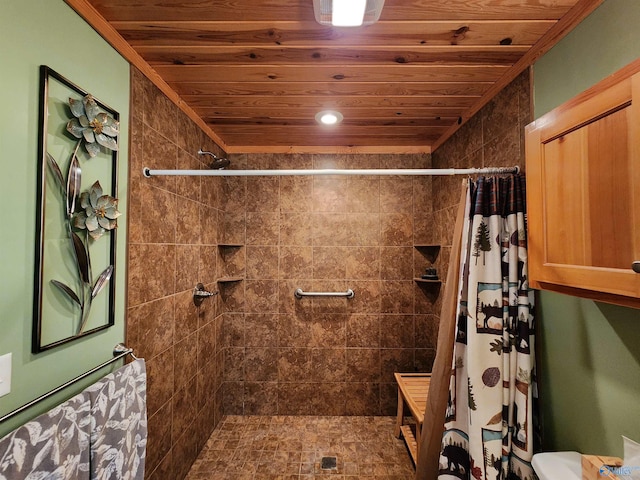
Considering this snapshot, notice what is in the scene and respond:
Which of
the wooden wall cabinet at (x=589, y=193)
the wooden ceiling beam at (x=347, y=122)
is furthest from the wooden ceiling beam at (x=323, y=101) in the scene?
the wooden wall cabinet at (x=589, y=193)

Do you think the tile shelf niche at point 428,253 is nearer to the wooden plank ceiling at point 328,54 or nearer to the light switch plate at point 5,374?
the wooden plank ceiling at point 328,54

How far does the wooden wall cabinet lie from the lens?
2.41 feet

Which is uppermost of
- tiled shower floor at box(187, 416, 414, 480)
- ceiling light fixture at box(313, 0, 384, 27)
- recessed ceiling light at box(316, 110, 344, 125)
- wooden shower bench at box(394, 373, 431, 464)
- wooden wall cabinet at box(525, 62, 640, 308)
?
recessed ceiling light at box(316, 110, 344, 125)

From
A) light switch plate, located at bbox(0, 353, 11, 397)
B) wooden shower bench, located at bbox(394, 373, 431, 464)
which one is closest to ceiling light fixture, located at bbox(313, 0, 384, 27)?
light switch plate, located at bbox(0, 353, 11, 397)

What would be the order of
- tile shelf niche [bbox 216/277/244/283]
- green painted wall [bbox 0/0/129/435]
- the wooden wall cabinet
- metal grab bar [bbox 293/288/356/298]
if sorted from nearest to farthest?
the wooden wall cabinet < green painted wall [bbox 0/0/129/435] < tile shelf niche [bbox 216/277/244/283] < metal grab bar [bbox 293/288/356/298]

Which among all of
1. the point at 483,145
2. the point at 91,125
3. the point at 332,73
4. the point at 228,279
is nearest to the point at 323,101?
the point at 332,73

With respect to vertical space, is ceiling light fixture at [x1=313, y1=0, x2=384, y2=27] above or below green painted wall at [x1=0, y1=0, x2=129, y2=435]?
above

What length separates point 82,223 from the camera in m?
1.07

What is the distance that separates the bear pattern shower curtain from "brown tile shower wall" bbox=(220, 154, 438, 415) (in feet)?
4.16

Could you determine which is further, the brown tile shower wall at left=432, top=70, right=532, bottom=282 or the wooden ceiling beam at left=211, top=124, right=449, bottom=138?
the wooden ceiling beam at left=211, top=124, right=449, bottom=138

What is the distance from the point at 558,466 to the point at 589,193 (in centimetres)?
97

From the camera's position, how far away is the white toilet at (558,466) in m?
1.02

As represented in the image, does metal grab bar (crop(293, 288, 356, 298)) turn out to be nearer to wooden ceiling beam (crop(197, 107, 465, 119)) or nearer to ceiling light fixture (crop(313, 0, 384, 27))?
wooden ceiling beam (crop(197, 107, 465, 119))

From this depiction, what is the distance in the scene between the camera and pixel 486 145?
1810mm
